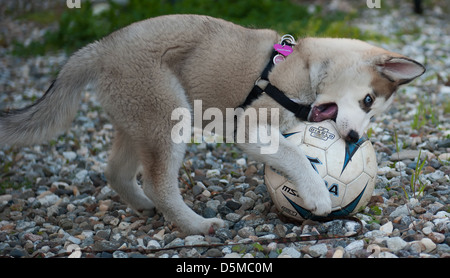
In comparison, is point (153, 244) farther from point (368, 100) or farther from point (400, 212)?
point (368, 100)

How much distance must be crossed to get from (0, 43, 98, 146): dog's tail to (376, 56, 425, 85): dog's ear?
6.43ft

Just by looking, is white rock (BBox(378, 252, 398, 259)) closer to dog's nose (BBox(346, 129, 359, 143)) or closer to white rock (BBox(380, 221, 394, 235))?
white rock (BBox(380, 221, 394, 235))

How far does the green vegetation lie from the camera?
26.9 feet

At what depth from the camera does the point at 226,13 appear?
899cm

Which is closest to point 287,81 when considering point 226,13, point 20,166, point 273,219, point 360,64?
point 360,64

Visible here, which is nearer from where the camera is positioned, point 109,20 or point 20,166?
point 20,166

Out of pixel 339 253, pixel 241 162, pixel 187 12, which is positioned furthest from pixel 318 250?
pixel 187 12

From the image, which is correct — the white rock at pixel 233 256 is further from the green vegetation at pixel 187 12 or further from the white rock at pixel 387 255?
the green vegetation at pixel 187 12

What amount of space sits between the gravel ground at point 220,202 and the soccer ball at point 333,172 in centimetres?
12

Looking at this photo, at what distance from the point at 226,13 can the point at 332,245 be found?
6554mm

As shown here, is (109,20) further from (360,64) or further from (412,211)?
(412,211)

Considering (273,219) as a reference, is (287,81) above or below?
above

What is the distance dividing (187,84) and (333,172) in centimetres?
118
